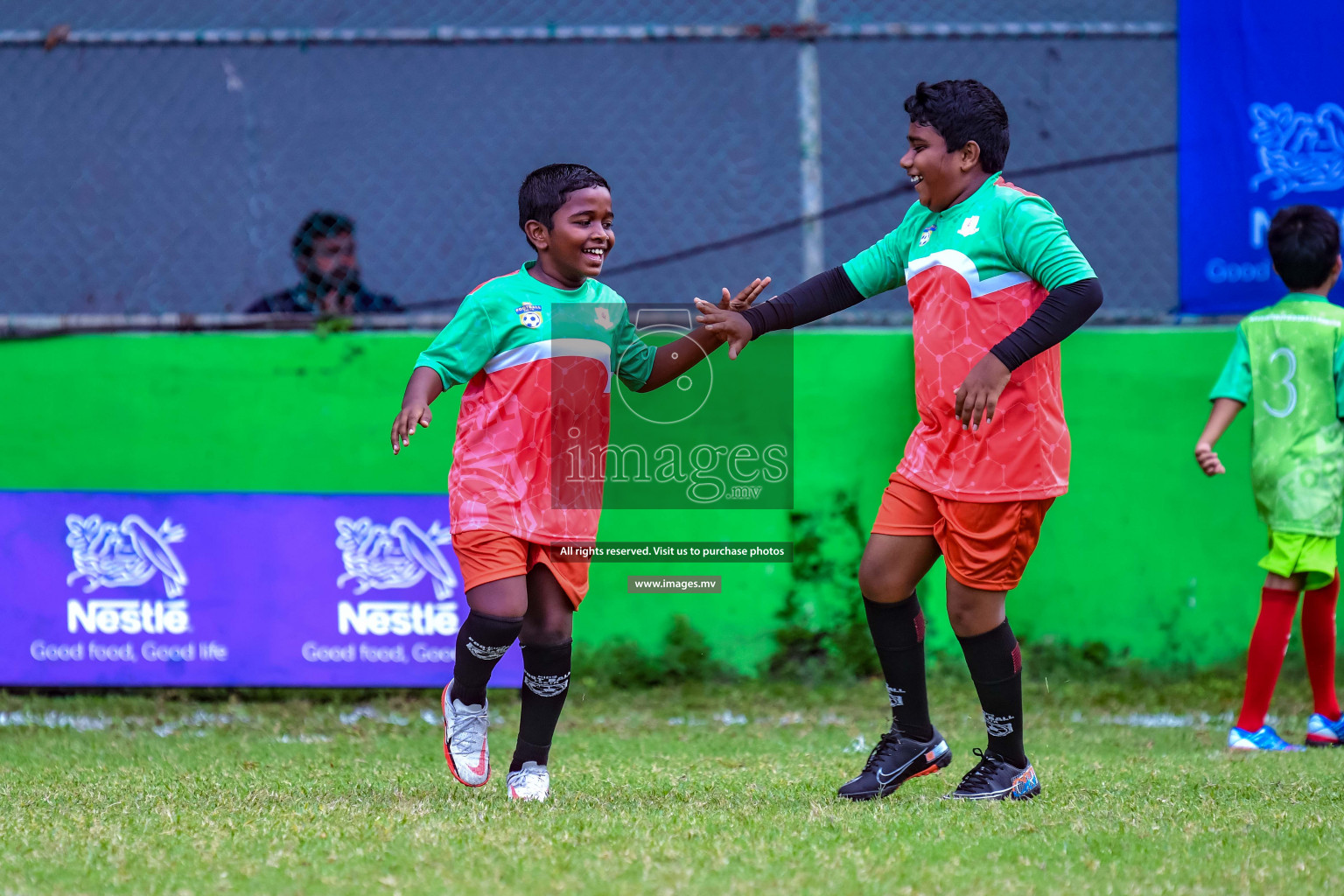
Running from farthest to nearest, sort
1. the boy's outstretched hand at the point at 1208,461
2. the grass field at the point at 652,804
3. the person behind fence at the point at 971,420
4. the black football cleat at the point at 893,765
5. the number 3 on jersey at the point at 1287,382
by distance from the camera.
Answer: the number 3 on jersey at the point at 1287,382, the boy's outstretched hand at the point at 1208,461, the black football cleat at the point at 893,765, the person behind fence at the point at 971,420, the grass field at the point at 652,804

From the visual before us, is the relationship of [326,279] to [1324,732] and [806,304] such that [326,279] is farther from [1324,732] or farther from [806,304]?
[1324,732]

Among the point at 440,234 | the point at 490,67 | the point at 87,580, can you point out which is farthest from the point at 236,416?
the point at 490,67

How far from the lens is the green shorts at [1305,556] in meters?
4.98

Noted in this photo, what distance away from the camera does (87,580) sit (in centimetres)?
575

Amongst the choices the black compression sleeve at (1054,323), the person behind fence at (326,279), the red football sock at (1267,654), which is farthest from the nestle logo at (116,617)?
the red football sock at (1267,654)

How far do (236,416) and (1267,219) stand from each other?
4.43 metres

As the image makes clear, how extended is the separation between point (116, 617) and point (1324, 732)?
4.57 metres

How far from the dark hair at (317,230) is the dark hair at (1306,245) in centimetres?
381

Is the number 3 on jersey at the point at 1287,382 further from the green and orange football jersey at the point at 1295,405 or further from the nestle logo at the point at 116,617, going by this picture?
the nestle logo at the point at 116,617

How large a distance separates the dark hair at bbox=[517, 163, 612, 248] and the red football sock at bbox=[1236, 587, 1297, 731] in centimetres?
287

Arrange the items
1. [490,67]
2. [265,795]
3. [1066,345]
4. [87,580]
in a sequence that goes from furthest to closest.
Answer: [490,67] < [1066,345] < [87,580] < [265,795]

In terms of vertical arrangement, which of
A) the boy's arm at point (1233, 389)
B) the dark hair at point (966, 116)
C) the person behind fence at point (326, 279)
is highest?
the dark hair at point (966, 116)

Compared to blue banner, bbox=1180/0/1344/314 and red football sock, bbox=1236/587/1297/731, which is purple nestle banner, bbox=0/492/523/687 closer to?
red football sock, bbox=1236/587/1297/731

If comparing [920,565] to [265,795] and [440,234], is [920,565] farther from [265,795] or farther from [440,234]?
[440,234]
